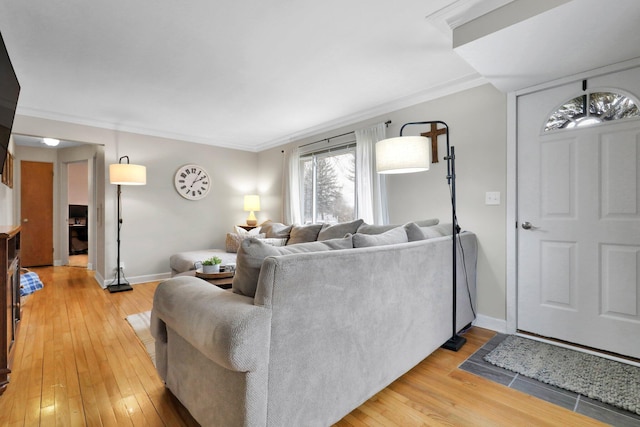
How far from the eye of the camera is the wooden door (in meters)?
5.74

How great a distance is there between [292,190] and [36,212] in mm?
5048

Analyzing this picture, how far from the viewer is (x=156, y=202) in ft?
15.8

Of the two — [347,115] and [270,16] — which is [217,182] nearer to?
[347,115]

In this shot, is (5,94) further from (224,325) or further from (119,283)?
(119,283)

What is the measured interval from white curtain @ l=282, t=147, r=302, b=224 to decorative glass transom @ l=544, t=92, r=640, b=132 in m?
3.29

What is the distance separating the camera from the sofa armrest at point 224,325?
1.10 m

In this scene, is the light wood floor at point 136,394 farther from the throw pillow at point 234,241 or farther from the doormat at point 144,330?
the throw pillow at point 234,241

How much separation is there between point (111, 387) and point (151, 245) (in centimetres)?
325

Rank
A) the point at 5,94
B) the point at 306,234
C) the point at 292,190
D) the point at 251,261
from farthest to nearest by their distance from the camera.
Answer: the point at 292,190 → the point at 306,234 → the point at 5,94 → the point at 251,261

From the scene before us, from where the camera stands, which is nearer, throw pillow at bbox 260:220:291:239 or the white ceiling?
the white ceiling

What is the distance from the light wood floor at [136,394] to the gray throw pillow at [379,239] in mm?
877

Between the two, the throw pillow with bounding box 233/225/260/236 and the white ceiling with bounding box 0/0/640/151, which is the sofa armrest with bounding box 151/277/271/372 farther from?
the throw pillow with bounding box 233/225/260/236

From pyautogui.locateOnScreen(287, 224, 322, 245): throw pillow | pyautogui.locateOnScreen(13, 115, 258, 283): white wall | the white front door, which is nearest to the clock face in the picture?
pyautogui.locateOnScreen(13, 115, 258, 283): white wall

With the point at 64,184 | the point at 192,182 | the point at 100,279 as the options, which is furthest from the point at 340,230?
the point at 64,184
